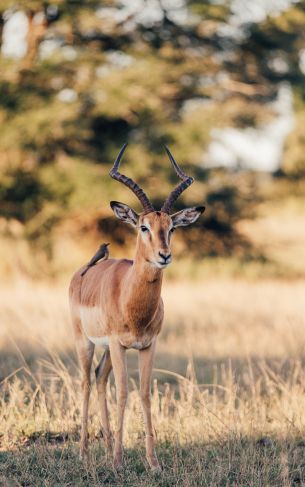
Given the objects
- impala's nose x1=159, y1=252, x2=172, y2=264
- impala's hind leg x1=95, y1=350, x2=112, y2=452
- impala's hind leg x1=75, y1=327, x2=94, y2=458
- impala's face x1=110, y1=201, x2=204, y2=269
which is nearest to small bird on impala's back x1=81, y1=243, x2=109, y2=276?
impala's hind leg x1=75, y1=327, x2=94, y2=458

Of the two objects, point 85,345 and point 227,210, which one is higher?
point 85,345

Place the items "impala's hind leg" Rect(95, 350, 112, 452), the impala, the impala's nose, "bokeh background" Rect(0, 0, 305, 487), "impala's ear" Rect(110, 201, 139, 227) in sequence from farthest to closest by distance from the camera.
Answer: "bokeh background" Rect(0, 0, 305, 487) → "impala's hind leg" Rect(95, 350, 112, 452) → "impala's ear" Rect(110, 201, 139, 227) → the impala → the impala's nose

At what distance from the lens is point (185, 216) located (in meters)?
5.88

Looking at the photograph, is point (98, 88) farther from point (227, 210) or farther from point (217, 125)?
point (227, 210)

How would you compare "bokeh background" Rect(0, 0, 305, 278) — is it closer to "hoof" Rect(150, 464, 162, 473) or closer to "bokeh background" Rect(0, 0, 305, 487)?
"bokeh background" Rect(0, 0, 305, 487)

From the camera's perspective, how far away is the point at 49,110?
766 inches

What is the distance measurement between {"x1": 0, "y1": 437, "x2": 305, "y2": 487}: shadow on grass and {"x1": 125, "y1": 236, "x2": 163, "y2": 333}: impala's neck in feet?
3.17

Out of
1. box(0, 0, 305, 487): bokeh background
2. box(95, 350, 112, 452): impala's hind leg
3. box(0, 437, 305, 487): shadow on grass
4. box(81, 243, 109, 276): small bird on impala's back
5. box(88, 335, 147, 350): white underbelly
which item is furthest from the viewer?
box(0, 0, 305, 487): bokeh background

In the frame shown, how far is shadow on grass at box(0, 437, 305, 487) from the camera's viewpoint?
17.9ft

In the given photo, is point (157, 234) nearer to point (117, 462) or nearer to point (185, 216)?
point (185, 216)

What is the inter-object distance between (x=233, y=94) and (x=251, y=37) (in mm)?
1554

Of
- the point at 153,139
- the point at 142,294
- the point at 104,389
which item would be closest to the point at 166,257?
the point at 142,294

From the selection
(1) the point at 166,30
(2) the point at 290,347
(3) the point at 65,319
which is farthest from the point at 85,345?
(1) the point at 166,30

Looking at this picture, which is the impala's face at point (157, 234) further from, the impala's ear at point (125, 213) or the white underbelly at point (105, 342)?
the white underbelly at point (105, 342)
